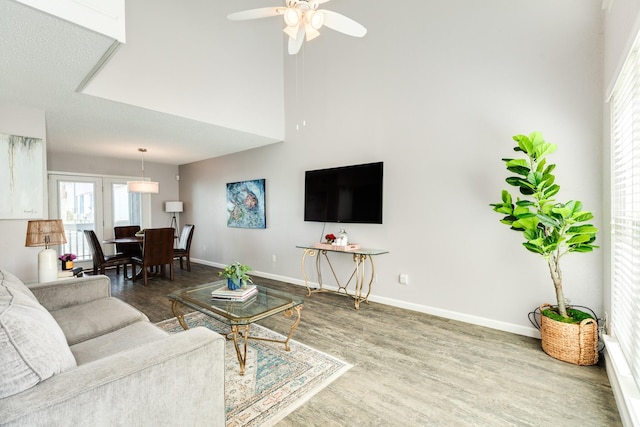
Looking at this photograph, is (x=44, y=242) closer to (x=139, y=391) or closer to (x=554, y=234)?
(x=139, y=391)

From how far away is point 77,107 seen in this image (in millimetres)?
3250

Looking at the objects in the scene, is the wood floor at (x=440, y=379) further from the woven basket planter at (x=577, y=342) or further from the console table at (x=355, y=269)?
the console table at (x=355, y=269)

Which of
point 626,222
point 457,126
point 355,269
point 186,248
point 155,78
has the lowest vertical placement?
point 355,269

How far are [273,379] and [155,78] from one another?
10.8 ft

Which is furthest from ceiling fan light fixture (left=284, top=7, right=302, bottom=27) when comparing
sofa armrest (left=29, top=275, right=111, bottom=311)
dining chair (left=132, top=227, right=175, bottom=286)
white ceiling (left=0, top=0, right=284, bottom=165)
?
dining chair (left=132, top=227, right=175, bottom=286)

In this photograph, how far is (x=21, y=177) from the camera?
309 cm

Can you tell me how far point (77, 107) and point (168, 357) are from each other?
3369 mm

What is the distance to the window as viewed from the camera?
5.28 feet

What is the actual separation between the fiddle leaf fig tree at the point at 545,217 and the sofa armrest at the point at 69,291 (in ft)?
11.2

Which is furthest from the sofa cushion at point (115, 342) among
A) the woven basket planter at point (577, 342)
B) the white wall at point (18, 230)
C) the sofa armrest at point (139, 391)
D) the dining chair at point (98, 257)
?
the dining chair at point (98, 257)

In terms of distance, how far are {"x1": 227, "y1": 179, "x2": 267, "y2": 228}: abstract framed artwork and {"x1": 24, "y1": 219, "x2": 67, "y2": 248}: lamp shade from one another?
110 inches

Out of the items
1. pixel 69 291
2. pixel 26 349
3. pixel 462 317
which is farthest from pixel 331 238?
pixel 26 349

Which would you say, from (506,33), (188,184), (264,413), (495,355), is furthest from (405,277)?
(188,184)

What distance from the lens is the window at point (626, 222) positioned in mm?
1608
